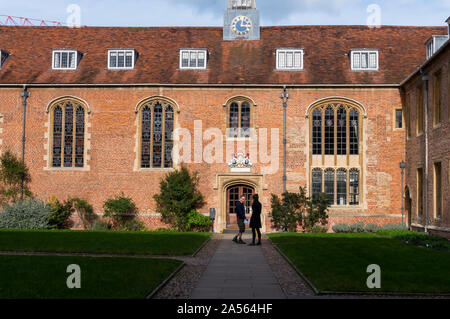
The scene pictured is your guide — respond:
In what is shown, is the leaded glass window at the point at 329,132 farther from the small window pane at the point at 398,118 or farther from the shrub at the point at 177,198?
the shrub at the point at 177,198

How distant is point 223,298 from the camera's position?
9.04m

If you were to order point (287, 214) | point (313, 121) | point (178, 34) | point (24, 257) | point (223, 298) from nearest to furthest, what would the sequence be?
point (223, 298), point (24, 257), point (287, 214), point (313, 121), point (178, 34)

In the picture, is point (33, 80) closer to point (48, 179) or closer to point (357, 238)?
point (48, 179)

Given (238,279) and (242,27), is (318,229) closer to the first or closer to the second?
(242,27)

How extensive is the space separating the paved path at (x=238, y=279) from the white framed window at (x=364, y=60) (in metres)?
15.3

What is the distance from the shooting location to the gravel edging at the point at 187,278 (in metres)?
9.61

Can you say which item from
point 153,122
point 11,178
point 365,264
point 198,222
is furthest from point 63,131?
point 365,264

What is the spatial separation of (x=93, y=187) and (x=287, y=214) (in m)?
10.0

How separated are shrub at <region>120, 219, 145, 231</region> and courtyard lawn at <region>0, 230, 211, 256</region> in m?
5.53

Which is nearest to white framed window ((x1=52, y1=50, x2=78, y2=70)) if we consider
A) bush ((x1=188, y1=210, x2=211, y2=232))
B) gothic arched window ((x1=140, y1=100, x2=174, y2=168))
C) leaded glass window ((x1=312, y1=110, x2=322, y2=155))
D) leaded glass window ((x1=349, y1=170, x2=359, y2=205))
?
gothic arched window ((x1=140, y1=100, x2=174, y2=168))

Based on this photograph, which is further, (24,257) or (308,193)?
(308,193)

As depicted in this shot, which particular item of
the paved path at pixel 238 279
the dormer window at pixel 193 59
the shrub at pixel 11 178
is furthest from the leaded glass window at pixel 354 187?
the shrub at pixel 11 178

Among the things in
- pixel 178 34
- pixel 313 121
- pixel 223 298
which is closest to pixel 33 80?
pixel 178 34

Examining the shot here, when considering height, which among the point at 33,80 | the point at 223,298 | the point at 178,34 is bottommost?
the point at 223,298
